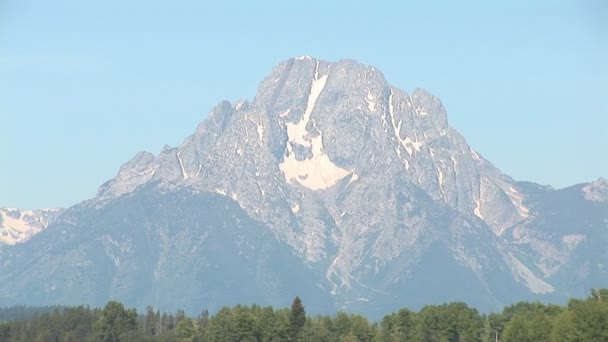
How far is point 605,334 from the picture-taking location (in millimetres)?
194625

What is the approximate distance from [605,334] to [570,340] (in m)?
5.28

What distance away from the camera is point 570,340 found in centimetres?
19812
